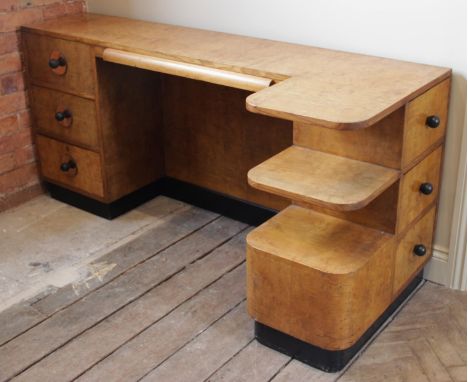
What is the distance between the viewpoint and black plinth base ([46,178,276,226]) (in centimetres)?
295

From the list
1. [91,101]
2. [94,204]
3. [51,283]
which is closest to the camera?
[51,283]

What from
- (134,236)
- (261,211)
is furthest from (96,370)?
(261,211)

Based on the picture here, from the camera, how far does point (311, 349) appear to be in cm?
212

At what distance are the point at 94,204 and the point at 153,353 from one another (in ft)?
3.32

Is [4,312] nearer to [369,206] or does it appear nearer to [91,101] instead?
[91,101]

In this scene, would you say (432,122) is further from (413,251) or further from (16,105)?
(16,105)

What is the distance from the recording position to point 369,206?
2193 mm

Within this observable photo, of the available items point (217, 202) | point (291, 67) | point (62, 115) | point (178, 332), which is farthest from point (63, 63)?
point (178, 332)

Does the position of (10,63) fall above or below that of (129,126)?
above

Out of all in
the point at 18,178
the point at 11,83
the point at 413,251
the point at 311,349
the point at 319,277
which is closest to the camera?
the point at 319,277

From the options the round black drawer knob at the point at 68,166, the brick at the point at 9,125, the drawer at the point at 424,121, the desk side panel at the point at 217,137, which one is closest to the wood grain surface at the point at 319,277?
the drawer at the point at 424,121

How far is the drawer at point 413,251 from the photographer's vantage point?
2.27 meters

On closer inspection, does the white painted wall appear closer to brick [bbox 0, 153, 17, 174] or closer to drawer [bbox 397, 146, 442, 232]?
drawer [bbox 397, 146, 442, 232]

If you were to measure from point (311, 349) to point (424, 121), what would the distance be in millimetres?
765
